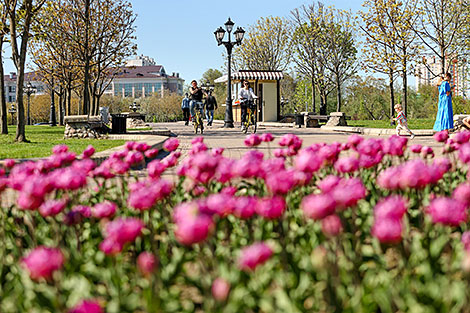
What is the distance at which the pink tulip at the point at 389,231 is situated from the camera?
1.66 m

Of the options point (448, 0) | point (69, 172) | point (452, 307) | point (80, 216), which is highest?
point (448, 0)

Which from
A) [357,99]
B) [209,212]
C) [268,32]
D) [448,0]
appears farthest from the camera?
[357,99]

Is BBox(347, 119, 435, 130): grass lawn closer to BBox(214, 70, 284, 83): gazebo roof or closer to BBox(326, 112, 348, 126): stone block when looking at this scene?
BBox(326, 112, 348, 126): stone block

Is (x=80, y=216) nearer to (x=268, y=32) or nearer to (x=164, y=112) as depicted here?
(x=268, y=32)

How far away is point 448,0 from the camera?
27.9 metres

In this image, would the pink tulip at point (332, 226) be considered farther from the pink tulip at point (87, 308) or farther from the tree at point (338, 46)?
the tree at point (338, 46)

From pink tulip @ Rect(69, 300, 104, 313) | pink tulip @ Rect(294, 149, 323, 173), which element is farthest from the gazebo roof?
pink tulip @ Rect(69, 300, 104, 313)

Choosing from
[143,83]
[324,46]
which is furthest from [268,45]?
[143,83]

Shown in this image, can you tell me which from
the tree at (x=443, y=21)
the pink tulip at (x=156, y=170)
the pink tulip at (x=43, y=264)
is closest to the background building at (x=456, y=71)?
the tree at (x=443, y=21)

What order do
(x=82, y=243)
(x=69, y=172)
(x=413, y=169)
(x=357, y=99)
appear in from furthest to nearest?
(x=357, y=99)
(x=82, y=243)
(x=69, y=172)
(x=413, y=169)

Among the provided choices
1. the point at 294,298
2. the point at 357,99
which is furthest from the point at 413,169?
the point at 357,99

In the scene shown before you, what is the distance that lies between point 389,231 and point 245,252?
458 millimetres

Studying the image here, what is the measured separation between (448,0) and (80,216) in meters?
29.1

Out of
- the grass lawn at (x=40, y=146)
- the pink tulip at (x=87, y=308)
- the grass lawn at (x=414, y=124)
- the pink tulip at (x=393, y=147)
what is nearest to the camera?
the pink tulip at (x=87, y=308)
